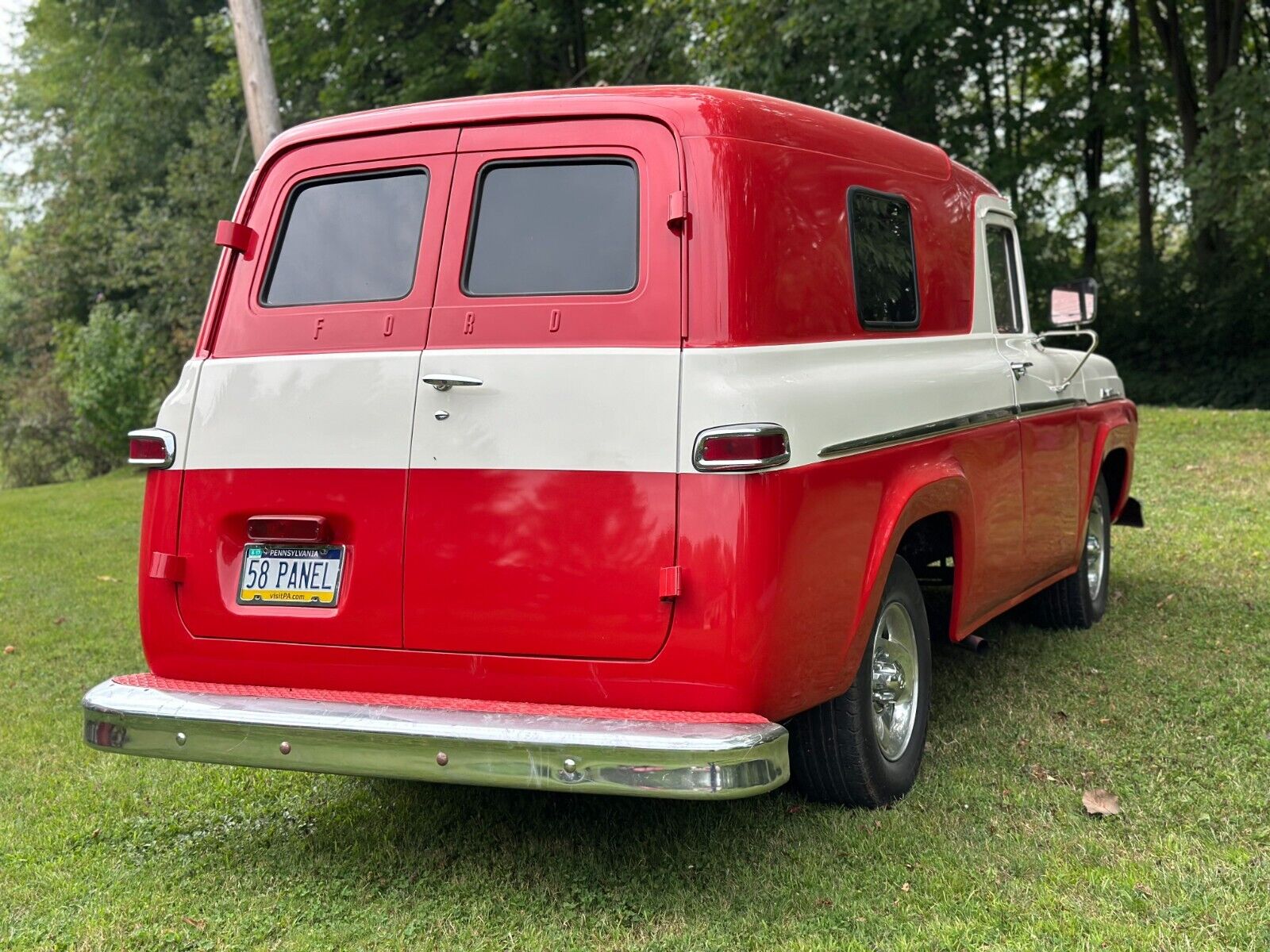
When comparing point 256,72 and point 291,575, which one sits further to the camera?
point 256,72

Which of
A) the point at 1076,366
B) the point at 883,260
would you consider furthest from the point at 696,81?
the point at 883,260

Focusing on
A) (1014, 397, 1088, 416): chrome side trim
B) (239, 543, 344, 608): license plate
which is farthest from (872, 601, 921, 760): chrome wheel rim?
(239, 543, 344, 608): license plate

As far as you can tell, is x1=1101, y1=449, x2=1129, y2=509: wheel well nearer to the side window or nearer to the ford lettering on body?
the side window

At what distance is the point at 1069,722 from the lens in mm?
5023

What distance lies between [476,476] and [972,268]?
94.0 inches

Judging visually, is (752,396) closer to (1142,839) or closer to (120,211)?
(1142,839)

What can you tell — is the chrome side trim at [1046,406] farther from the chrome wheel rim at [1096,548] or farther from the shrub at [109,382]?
the shrub at [109,382]

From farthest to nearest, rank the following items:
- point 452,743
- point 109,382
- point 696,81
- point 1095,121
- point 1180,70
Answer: point 1095,121 < point 1180,70 < point 109,382 < point 696,81 < point 452,743

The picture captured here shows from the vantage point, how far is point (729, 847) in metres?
3.94

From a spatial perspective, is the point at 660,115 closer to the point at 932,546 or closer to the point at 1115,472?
the point at 932,546

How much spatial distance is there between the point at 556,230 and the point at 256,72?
8447 mm

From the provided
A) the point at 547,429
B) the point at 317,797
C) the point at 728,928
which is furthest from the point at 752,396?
the point at 317,797

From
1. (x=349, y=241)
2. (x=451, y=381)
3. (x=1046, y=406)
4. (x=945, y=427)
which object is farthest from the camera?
(x=1046, y=406)

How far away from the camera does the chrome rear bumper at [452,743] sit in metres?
3.10
